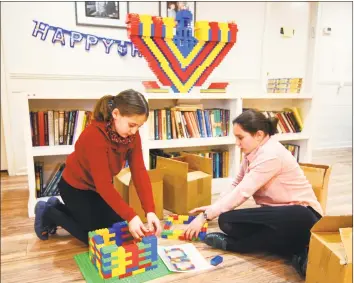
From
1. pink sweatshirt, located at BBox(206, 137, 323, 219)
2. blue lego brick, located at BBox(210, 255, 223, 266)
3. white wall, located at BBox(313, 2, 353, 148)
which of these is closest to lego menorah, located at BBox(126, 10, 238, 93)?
pink sweatshirt, located at BBox(206, 137, 323, 219)

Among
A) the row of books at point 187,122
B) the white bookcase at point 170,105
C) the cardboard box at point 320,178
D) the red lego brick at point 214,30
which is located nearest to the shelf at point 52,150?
the white bookcase at point 170,105

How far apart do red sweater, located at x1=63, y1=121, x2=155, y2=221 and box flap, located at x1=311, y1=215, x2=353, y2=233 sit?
0.69m

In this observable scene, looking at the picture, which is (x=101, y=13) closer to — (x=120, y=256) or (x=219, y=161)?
(x=219, y=161)

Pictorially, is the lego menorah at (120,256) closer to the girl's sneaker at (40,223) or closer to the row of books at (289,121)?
the girl's sneaker at (40,223)

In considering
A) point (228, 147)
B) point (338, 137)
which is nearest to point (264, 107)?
point (228, 147)

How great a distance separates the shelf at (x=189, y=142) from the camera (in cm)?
223

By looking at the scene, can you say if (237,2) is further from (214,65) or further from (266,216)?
(266,216)

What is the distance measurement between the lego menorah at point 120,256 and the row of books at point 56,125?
0.97 metres

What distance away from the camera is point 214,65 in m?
2.40

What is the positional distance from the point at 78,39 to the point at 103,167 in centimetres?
196

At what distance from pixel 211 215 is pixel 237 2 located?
2.74 meters

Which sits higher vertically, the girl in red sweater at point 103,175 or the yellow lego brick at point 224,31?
the yellow lego brick at point 224,31

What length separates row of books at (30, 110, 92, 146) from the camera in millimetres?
2092

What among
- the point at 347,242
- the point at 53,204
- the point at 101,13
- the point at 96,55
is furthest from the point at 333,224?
the point at 101,13
